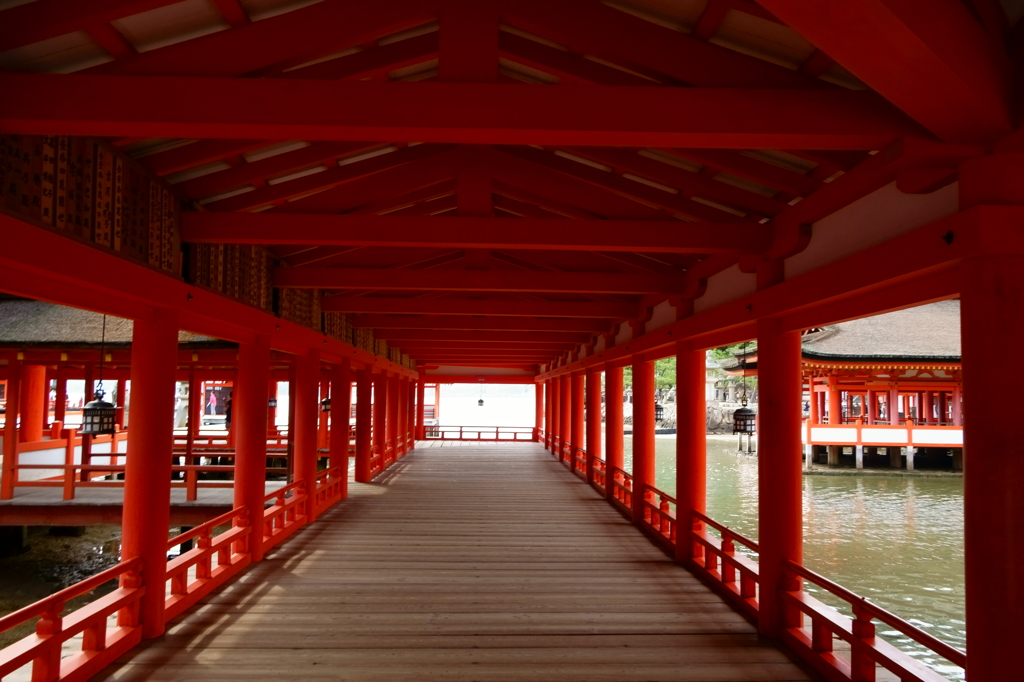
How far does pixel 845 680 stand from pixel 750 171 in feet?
11.8

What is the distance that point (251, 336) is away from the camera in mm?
7598

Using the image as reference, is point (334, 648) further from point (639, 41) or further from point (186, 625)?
point (639, 41)

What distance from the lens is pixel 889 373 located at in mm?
18562

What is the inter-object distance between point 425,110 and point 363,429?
11.9m

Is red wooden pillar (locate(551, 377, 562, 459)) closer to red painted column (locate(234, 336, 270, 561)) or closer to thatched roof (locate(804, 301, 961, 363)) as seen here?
thatched roof (locate(804, 301, 961, 363))

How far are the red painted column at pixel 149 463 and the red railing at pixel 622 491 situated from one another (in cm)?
727

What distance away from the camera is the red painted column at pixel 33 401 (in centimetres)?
1389

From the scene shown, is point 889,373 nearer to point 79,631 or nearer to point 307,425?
point 307,425

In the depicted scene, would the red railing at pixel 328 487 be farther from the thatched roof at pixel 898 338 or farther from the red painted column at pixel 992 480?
the thatched roof at pixel 898 338

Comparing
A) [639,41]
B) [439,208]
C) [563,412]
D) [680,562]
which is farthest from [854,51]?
[563,412]

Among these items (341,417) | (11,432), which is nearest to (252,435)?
(341,417)

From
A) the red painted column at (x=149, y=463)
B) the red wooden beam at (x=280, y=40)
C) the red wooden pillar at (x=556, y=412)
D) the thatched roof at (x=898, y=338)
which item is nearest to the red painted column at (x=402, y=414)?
the red wooden pillar at (x=556, y=412)

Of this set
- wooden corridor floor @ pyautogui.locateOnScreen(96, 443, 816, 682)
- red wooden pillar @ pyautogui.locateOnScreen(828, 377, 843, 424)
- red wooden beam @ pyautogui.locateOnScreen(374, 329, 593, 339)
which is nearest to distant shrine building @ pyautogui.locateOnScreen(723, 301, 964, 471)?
red wooden pillar @ pyautogui.locateOnScreen(828, 377, 843, 424)

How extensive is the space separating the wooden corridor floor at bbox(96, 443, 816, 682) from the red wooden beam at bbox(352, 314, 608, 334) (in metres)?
4.22
